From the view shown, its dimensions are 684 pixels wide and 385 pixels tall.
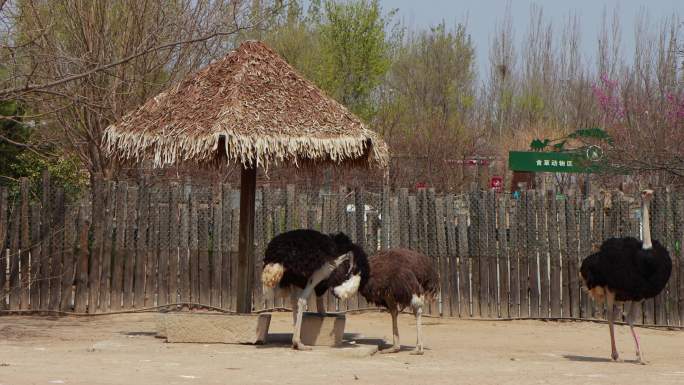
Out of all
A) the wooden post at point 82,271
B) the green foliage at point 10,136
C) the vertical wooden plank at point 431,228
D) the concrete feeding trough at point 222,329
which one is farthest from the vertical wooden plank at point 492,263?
the green foliage at point 10,136

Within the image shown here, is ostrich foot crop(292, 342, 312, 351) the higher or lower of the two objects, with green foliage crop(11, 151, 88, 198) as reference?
lower

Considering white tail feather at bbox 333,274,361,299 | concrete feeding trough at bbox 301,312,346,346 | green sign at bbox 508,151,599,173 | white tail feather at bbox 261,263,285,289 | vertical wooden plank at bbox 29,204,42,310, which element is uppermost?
green sign at bbox 508,151,599,173

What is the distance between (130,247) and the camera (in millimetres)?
14375

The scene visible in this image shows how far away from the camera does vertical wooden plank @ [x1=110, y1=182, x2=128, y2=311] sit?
47.0ft

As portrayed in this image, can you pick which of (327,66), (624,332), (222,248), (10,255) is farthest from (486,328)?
(327,66)

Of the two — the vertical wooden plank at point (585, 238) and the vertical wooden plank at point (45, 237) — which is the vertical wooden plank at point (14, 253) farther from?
the vertical wooden plank at point (585, 238)

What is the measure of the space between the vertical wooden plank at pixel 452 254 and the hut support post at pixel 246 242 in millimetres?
3827

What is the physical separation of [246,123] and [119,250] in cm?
428

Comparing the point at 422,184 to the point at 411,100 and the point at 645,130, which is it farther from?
the point at 411,100

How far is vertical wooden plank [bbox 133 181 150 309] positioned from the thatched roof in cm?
289

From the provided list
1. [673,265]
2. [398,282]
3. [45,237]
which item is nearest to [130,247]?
[45,237]

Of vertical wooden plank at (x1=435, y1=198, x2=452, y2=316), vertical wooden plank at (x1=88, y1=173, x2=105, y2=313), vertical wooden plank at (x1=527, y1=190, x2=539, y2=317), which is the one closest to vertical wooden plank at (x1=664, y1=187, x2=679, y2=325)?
vertical wooden plank at (x1=527, y1=190, x2=539, y2=317)

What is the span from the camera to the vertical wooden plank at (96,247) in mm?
14219

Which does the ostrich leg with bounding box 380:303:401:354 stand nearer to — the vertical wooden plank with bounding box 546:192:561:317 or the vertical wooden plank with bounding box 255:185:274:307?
the vertical wooden plank with bounding box 255:185:274:307
